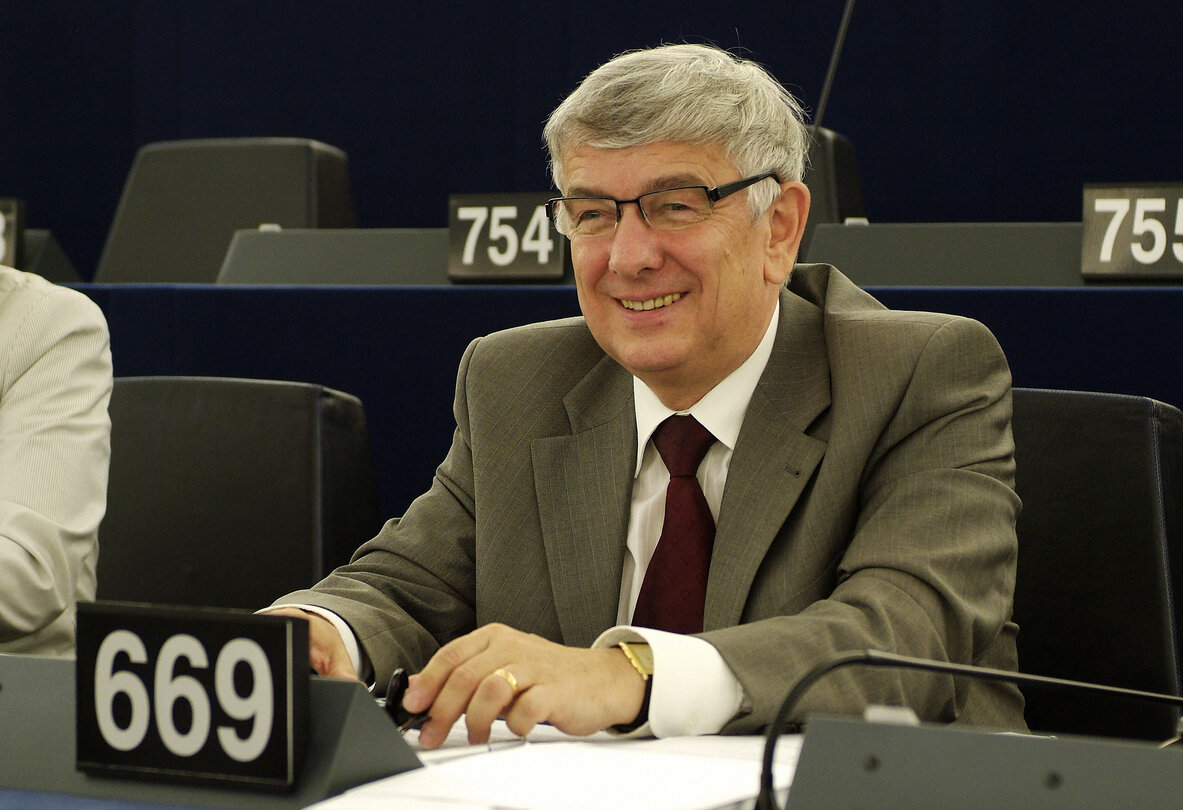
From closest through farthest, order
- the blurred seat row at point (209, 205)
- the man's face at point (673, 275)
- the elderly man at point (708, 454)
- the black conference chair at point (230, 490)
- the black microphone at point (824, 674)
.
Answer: the black microphone at point (824, 674), the elderly man at point (708, 454), the man's face at point (673, 275), the black conference chair at point (230, 490), the blurred seat row at point (209, 205)

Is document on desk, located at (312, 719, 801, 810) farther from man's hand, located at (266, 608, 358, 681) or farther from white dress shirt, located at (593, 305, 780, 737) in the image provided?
white dress shirt, located at (593, 305, 780, 737)

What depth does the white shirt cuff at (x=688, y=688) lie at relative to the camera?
3.59 feet

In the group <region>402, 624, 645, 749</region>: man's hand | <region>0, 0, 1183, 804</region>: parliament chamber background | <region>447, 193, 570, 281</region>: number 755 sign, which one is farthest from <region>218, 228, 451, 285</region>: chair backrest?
<region>402, 624, 645, 749</region>: man's hand

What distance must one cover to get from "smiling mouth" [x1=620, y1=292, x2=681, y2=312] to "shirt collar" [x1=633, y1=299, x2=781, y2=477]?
0.36 ft

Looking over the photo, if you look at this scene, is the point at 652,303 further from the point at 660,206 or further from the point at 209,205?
the point at 209,205

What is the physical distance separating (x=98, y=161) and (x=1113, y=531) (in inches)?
183

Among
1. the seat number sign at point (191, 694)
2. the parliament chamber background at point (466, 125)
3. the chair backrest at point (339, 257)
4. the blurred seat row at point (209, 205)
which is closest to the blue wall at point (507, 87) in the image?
the parliament chamber background at point (466, 125)

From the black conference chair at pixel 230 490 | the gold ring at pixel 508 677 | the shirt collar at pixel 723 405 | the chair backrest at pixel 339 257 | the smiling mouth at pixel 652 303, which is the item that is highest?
the smiling mouth at pixel 652 303

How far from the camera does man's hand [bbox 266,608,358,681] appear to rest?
1.28m

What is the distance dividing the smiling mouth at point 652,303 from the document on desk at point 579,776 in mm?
500

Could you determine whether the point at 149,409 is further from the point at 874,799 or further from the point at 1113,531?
the point at 874,799

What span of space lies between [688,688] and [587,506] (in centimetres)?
41

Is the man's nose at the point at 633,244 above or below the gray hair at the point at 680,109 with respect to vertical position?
below

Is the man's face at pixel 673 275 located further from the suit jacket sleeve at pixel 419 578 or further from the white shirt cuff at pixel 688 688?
the white shirt cuff at pixel 688 688
